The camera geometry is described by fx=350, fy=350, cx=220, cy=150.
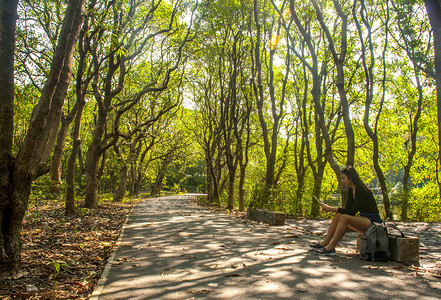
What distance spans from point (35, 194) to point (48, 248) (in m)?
1.67

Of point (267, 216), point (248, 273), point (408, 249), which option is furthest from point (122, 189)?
point (408, 249)

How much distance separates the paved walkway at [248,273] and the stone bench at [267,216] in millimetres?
3191

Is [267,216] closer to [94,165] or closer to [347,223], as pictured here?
[347,223]

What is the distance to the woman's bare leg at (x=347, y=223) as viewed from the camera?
617 cm

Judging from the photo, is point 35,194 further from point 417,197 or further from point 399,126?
point 399,126

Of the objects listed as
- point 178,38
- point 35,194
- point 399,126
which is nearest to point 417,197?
point 399,126

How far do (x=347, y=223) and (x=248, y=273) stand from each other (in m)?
2.39

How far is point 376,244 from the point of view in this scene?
5676 mm

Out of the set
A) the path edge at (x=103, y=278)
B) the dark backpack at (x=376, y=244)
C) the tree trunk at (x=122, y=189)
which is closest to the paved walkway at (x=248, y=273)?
the path edge at (x=103, y=278)

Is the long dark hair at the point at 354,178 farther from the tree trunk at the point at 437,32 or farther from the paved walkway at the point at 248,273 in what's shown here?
the tree trunk at the point at 437,32

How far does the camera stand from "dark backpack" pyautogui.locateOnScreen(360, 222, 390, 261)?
565cm

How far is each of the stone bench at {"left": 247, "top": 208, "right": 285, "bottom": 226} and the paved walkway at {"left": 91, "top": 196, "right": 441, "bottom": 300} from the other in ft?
10.5

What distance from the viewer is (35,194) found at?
7414mm

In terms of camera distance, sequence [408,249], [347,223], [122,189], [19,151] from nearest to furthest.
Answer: [19,151] → [408,249] → [347,223] → [122,189]
